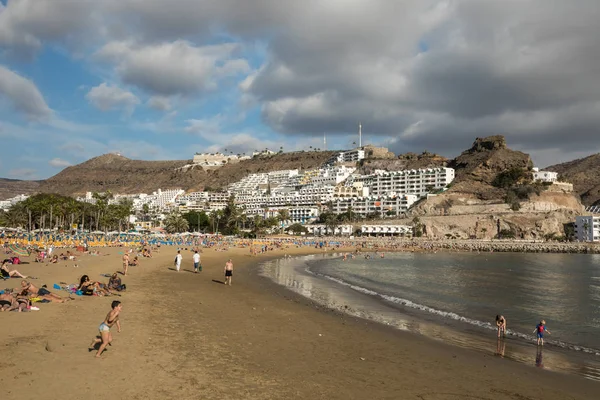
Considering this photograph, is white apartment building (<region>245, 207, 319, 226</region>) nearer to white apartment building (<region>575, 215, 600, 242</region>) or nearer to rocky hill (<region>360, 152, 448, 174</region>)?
rocky hill (<region>360, 152, 448, 174</region>)

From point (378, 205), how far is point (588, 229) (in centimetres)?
5382

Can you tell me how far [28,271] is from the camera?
20141 millimetres

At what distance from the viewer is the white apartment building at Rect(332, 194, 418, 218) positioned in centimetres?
12519

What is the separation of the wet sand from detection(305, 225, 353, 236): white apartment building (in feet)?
321

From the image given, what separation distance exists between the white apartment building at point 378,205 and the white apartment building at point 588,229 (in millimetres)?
42587

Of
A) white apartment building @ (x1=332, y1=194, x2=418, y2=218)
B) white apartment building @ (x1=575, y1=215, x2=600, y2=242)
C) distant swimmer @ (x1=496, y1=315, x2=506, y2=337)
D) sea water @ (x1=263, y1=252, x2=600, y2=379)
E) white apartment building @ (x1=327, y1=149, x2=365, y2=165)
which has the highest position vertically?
white apartment building @ (x1=327, y1=149, x2=365, y2=165)

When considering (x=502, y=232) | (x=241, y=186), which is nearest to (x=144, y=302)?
(x=502, y=232)

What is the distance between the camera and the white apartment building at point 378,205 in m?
125

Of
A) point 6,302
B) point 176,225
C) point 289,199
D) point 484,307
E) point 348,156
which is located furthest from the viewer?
point 348,156

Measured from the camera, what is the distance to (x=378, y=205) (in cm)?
12825

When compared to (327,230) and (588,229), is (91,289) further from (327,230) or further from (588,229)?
(588,229)

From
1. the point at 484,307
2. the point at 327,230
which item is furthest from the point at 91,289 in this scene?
the point at 327,230

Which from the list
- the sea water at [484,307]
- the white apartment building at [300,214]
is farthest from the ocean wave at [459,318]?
the white apartment building at [300,214]

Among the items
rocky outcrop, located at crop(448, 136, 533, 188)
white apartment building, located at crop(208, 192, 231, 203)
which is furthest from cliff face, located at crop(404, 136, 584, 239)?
white apartment building, located at crop(208, 192, 231, 203)
